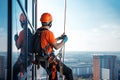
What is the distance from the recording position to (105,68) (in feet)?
143

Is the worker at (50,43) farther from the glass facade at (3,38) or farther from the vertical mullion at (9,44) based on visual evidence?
the glass facade at (3,38)

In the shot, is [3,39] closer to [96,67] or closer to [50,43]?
[50,43]

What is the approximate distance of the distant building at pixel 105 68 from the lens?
134ft

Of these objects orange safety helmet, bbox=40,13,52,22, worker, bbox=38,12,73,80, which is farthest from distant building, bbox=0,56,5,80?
orange safety helmet, bbox=40,13,52,22

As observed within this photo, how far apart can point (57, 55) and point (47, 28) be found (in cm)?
49

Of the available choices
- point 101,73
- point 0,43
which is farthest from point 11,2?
point 101,73

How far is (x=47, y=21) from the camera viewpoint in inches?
165

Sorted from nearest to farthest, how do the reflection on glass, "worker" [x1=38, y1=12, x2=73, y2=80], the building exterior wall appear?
1. the reflection on glass
2. "worker" [x1=38, y1=12, x2=73, y2=80]
3. the building exterior wall

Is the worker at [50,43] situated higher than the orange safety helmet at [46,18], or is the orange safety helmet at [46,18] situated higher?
the orange safety helmet at [46,18]

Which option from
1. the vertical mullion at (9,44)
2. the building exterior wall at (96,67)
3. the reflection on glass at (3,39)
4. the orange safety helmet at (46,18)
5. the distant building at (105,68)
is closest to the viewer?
the reflection on glass at (3,39)

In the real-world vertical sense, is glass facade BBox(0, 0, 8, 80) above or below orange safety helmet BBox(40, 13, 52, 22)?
below

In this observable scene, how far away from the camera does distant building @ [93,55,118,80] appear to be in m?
40.9

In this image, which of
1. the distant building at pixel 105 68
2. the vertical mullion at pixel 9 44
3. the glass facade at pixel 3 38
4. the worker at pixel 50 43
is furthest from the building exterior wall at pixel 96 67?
the glass facade at pixel 3 38

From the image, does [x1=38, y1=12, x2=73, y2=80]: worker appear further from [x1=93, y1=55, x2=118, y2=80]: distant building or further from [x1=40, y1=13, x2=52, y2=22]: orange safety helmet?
[x1=93, y1=55, x2=118, y2=80]: distant building
